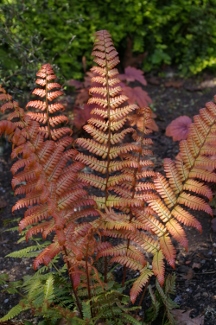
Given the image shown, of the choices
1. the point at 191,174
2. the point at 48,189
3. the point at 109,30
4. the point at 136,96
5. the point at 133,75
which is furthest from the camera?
the point at 109,30

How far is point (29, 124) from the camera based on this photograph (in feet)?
7.29

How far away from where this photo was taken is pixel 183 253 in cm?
296

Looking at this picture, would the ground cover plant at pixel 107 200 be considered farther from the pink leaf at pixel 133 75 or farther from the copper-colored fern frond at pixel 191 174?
the pink leaf at pixel 133 75

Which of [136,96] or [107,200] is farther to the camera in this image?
[136,96]

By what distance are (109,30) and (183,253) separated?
96.6 inches

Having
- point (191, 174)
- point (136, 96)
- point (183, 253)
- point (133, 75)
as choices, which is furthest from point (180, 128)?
point (191, 174)

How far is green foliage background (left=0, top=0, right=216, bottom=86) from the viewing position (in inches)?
161

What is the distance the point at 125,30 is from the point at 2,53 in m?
1.24

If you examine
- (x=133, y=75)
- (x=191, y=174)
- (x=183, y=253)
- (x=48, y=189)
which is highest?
(x=48, y=189)

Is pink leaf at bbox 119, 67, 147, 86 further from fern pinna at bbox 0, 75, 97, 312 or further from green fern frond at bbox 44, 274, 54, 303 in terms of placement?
green fern frond at bbox 44, 274, 54, 303

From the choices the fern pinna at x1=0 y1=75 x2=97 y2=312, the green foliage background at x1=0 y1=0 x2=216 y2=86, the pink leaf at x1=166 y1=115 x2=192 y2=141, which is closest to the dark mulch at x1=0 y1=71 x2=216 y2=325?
the pink leaf at x1=166 y1=115 x2=192 y2=141

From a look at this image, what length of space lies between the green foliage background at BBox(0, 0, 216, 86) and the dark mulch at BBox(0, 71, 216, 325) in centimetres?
A: 55

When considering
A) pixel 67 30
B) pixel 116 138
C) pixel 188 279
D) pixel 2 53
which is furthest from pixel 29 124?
pixel 67 30

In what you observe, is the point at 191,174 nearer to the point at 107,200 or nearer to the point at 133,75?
the point at 107,200
